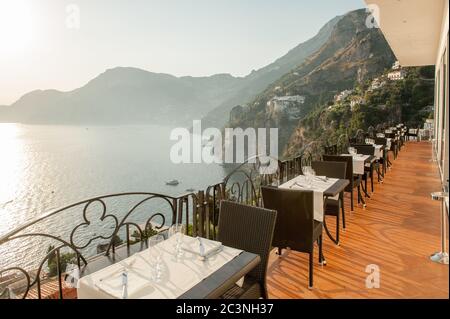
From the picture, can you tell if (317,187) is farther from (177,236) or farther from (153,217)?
(177,236)

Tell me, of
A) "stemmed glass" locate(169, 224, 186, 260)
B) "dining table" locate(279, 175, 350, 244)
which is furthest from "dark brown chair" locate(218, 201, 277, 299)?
"dining table" locate(279, 175, 350, 244)

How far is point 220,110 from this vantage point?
233 feet

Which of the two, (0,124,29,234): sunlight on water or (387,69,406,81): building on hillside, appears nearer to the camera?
(387,69,406,81): building on hillside

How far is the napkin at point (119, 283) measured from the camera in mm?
1543

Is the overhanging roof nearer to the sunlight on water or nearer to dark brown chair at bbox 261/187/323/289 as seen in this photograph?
dark brown chair at bbox 261/187/323/289

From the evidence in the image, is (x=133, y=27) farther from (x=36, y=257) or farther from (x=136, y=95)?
Result: (x=36, y=257)

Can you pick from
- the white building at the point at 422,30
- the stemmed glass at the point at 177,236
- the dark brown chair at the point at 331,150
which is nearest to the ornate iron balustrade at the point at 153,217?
the dark brown chair at the point at 331,150

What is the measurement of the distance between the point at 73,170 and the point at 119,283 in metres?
65.1

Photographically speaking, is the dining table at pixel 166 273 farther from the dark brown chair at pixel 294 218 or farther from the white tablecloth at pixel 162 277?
the dark brown chair at pixel 294 218

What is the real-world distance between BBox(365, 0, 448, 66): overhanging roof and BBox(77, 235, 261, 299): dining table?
599 centimetres

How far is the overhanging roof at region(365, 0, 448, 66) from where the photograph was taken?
20.6 feet

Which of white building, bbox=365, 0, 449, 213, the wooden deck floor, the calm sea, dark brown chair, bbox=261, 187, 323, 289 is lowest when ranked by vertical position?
the calm sea

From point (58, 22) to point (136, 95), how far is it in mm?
23846
